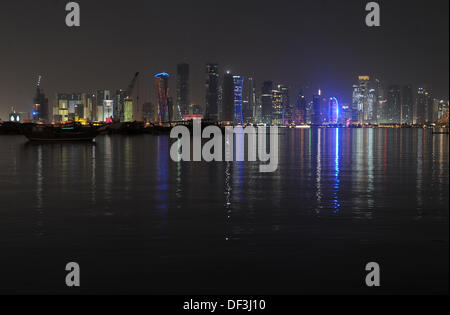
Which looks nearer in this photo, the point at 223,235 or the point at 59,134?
the point at 223,235

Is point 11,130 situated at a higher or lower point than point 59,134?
higher

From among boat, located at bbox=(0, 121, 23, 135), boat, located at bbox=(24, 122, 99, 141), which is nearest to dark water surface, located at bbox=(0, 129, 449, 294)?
boat, located at bbox=(24, 122, 99, 141)

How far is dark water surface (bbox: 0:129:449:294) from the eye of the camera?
38.5ft

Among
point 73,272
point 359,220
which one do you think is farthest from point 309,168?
point 73,272

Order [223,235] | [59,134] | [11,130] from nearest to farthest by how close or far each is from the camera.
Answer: [223,235], [59,134], [11,130]

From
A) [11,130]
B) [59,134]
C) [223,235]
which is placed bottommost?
[223,235]

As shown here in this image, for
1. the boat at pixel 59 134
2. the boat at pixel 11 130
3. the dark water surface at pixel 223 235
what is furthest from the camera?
the boat at pixel 11 130

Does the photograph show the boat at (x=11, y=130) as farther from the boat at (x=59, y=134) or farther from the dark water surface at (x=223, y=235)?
the dark water surface at (x=223, y=235)

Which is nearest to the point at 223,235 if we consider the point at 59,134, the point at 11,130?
the point at 59,134

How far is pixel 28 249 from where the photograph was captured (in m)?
14.2

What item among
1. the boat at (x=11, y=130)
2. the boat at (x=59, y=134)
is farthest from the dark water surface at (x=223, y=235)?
the boat at (x=11, y=130)

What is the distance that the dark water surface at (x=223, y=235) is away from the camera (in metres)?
11.7

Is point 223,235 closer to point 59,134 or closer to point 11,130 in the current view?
point 59,134

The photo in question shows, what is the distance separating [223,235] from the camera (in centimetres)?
1598
